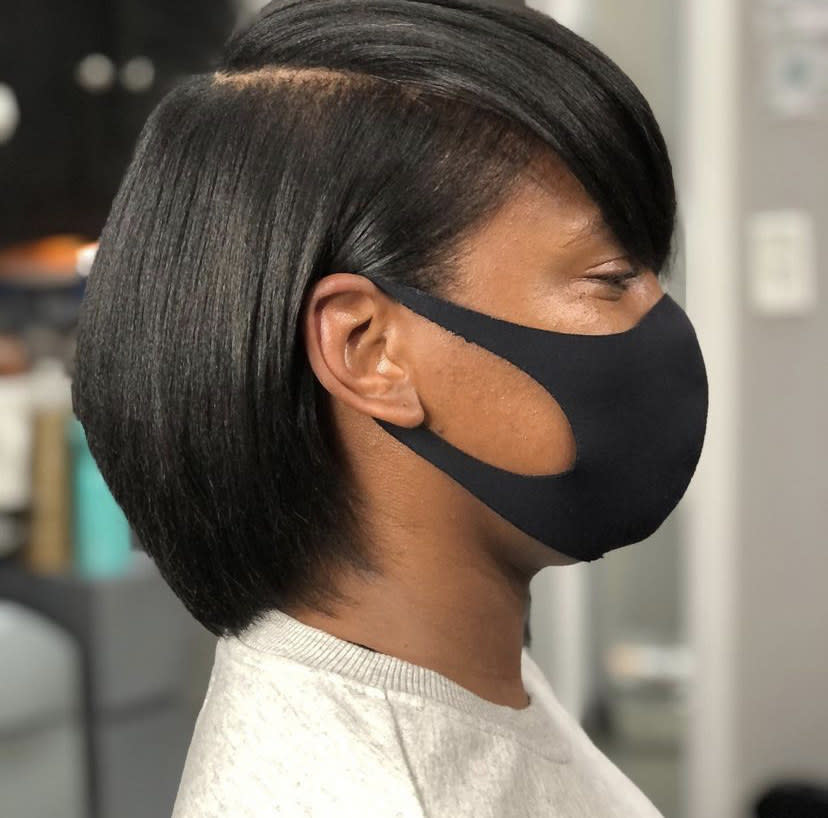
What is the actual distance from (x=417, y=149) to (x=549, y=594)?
1.53m

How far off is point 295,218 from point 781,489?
1.51 m

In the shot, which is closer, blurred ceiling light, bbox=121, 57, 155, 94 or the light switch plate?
blurred ceiling light, bbox=121, 57, 155, 94

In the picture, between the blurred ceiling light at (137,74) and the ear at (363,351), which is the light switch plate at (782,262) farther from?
the ear at (363,351)

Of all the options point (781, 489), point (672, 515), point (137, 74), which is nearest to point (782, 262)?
point (781, 489)

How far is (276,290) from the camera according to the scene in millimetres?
631

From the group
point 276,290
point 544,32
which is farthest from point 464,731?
point 544,32

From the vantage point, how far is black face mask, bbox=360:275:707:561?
26.0 inches

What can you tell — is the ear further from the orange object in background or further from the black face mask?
the orange object in background

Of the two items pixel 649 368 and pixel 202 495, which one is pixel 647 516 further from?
pixel 202 495

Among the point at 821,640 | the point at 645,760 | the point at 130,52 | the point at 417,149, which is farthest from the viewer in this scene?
the point at 645,760

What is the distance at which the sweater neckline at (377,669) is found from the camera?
2.16ft

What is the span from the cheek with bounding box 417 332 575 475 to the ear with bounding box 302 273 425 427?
0.6 inches

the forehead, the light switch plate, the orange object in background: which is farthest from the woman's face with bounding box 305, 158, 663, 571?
the light switch plate

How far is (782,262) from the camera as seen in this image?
194cm
